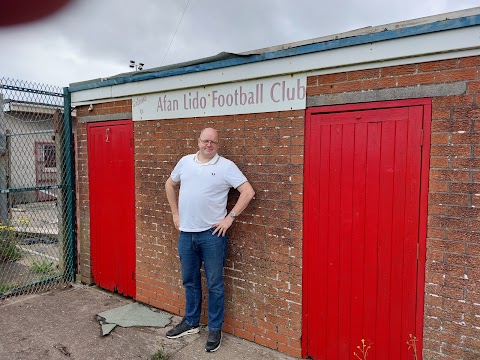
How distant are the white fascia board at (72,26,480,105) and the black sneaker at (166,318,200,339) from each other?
251 centimetres

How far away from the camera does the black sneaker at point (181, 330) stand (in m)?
3.86

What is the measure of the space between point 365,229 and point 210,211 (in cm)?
138

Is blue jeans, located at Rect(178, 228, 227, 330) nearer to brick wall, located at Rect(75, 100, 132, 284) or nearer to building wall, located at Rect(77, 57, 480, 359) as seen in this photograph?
building wall, located at Rect(77, 57, 480, 359)

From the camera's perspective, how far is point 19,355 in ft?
11.6

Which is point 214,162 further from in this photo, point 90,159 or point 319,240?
point 90,159

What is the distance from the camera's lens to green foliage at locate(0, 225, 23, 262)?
6.39 m

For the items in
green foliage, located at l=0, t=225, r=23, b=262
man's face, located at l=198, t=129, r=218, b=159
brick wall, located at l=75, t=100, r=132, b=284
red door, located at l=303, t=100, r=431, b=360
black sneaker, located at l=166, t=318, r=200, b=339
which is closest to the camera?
red door, located at l=303, t=100, r=431, b=360

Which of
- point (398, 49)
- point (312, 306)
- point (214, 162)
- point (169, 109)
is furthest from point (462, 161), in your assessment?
point (169, 109)

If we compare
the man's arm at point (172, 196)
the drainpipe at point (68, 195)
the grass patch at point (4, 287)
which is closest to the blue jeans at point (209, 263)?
the man's arm at point (172, 196)

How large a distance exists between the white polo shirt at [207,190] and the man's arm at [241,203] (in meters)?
0.05

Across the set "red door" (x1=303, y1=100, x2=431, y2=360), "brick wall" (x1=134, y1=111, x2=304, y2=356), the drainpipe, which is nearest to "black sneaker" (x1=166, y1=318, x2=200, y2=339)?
"brick wall" (x1=134, y1=111, x2=304, y2=356)

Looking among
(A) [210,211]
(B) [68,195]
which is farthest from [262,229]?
(B) [68,195]

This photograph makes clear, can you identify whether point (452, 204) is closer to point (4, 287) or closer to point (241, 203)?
point (241, 203)

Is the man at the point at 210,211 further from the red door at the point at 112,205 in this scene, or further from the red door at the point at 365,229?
the red door at the point at 112,205
